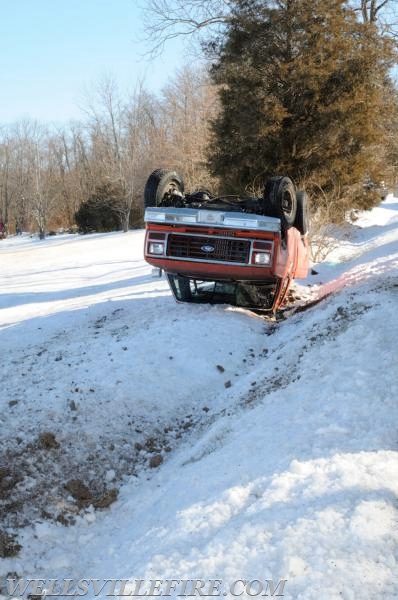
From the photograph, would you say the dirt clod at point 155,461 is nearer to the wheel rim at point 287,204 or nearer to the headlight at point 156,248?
the headlight at point 156,248

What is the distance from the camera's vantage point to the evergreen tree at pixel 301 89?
44.0ft

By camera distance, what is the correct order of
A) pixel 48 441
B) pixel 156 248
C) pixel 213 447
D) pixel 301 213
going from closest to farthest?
pixel 213 447 < pixel 48 441 < pixel 156 248 < pixel 301 213

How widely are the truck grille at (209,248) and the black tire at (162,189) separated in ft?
3.31

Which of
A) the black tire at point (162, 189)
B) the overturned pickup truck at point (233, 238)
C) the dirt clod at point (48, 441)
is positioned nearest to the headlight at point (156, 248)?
the overturned pickup truck at point (233, 238)

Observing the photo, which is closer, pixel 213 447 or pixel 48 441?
pixel 213 447

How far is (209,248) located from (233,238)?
13.3 inches

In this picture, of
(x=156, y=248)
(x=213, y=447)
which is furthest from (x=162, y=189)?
(x=213, y=447)

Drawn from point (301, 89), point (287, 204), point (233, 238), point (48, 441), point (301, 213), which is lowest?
point (48, 441)

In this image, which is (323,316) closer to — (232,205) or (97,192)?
(232,205)

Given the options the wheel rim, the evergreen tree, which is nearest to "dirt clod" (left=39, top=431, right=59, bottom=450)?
the wheel rim

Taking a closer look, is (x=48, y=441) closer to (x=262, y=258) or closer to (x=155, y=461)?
(x=155, y=461)

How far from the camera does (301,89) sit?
13.6 m

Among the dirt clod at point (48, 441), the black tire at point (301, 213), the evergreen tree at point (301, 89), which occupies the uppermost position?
the evergreen tree at point (301, 89)

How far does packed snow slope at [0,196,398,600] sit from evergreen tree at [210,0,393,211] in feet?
23.2
